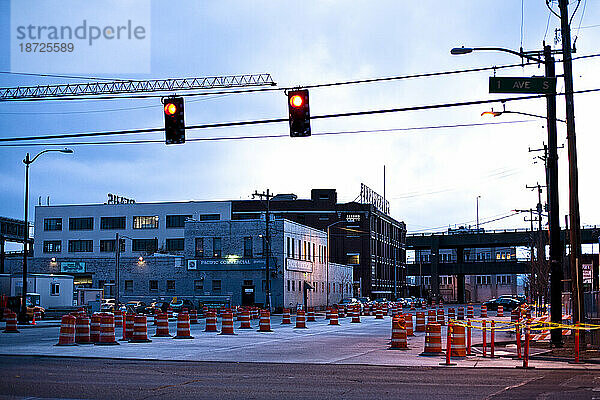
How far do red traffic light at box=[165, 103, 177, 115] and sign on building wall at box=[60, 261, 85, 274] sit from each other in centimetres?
7209

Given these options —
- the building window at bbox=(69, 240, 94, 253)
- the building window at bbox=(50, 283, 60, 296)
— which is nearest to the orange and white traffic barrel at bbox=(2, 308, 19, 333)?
the building window at bbox=(50, 283, 60, 296)

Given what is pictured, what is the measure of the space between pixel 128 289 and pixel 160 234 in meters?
24.9

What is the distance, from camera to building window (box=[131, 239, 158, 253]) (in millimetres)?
110438

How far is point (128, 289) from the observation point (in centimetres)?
8700

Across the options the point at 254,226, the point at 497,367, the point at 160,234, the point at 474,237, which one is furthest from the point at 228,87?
the point at 497,367

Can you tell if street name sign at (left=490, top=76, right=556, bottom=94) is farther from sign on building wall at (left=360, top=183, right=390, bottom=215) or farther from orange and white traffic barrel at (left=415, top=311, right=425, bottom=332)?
sign on building wall at (left=360, top=183, right=390, bottom=215)

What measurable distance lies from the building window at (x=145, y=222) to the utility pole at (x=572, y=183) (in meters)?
90.3

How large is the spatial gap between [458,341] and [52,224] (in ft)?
322

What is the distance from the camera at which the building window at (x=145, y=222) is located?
365 feet

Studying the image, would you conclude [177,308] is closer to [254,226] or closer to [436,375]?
[254,226]

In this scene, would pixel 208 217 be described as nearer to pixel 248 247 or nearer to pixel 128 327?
pixel 248 247

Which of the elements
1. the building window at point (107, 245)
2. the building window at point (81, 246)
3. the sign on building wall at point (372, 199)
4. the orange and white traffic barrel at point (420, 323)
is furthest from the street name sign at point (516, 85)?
the building window at point (81, 246)

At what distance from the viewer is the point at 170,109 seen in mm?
23641

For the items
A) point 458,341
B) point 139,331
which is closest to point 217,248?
point 139,331
